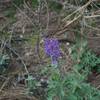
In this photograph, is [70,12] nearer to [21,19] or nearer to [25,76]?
[21,19]

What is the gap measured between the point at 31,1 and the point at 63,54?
2.81 ft

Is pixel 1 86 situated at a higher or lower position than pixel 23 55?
lower

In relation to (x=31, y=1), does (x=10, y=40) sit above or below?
Answer: below

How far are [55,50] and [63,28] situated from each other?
1075 millimetres

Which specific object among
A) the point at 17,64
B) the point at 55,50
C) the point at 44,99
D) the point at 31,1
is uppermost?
the point at 31,1

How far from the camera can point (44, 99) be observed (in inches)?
112

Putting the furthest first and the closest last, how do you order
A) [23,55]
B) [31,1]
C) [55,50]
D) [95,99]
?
[31,1], [23,55], [95,99], [55,50]

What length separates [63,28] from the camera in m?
3.38

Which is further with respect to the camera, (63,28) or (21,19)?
(21,19)

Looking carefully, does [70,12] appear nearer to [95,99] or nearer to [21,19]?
[21,19]

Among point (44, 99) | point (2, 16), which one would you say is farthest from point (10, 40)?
point (44, 99)

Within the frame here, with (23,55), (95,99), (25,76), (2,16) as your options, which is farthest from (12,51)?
(95,99)

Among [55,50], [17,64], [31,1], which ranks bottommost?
[17,64]

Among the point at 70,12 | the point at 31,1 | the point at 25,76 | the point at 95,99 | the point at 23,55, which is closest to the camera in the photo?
the point at 95,99
